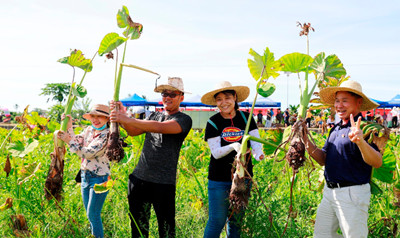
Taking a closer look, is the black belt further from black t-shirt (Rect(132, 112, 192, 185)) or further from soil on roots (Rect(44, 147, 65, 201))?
soil on roots (Rect(44, 147, 65, 201))

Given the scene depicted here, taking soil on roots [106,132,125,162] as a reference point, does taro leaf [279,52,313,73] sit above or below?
above

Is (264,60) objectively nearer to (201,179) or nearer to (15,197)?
(201,179)

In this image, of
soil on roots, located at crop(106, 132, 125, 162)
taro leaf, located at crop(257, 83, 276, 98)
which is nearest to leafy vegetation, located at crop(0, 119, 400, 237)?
taro leaf, located at crop(257, 83, 276, 98)

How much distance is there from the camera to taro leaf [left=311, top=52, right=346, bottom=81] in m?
2.14

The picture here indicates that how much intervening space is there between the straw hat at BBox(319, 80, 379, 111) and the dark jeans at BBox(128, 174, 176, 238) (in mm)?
1339

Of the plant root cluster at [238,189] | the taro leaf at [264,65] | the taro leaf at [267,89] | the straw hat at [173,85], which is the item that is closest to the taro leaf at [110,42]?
the straw hat at [173,85]

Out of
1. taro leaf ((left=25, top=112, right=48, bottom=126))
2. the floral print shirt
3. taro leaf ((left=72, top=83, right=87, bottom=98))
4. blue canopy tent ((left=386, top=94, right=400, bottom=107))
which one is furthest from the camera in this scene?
blue canopy tent ((left=386, top=94, right=400, bottom=107))

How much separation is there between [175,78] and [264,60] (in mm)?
759

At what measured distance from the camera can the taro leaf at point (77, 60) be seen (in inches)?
98.4

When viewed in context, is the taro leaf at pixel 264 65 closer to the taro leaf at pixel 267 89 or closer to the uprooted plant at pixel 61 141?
the taro leaf at pixel 267 89

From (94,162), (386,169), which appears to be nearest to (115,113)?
(94,162)

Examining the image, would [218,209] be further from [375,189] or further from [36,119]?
[36,119]

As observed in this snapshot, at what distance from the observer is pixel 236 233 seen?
8.39 ft

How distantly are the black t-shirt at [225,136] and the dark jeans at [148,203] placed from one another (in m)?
0.38
